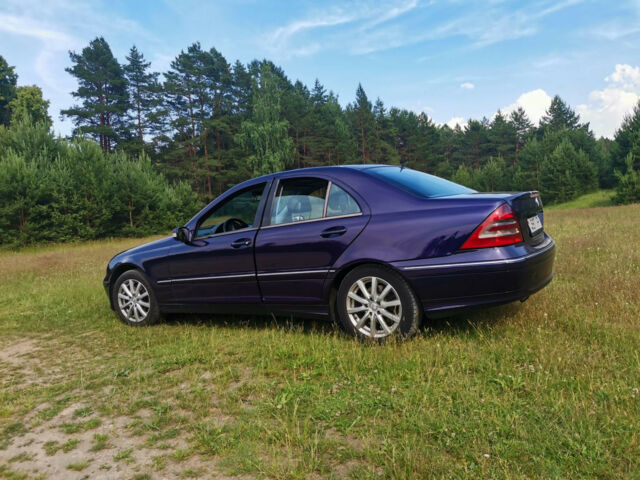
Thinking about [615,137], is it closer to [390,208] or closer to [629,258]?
[629,258]

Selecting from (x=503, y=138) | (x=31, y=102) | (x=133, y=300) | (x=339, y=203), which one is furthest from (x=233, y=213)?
(x=503, y=138)

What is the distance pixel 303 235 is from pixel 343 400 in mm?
1707

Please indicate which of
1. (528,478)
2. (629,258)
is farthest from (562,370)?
(629,258)

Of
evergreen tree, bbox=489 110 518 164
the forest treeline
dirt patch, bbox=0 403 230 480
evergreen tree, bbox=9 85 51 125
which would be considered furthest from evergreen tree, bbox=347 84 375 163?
dirt patch, bbox=0 403 230 480

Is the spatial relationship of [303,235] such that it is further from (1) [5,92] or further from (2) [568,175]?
(1) [5,92]

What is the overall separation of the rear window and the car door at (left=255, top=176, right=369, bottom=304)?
374 millimetres

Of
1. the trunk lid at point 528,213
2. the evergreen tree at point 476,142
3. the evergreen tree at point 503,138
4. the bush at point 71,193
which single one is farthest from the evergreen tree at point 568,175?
the trunk lid at point 528,213

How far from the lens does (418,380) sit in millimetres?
2926

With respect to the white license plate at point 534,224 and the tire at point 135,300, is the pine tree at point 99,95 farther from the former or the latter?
the white license plate at point 534,224

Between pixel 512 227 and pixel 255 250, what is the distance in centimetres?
239

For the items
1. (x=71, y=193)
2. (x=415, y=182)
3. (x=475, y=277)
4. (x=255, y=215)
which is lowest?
(x=475, y=277)

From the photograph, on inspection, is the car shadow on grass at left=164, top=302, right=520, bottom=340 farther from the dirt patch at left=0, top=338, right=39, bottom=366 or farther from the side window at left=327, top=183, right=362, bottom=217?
the dirt patch at left=0, top=338, right=39, bottom=366

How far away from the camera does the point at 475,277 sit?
3346 millimetres

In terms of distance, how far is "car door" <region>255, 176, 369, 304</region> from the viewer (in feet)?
12.8
